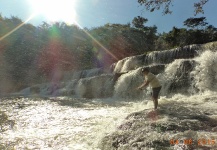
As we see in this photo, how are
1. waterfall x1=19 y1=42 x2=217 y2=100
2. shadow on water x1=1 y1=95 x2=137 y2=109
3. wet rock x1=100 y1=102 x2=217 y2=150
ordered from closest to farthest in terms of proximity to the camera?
1. wet rock x1=100 y1=102 x2=217 y2=150
2. shadow on water x1=1 y1=95 x2=137 y2=109
3. waterfall x1=19 y1=42 x2=217 y2=100

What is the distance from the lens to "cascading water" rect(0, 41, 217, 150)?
5781mm

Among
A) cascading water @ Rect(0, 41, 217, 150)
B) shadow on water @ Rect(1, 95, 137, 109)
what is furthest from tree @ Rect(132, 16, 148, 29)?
shadow on water @ Rect(1, 95, 137, 109)

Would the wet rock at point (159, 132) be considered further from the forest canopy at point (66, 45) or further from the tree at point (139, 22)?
the tree at point (139, 22)

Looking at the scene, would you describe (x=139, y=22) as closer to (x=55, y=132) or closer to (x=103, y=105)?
(x=103, y=105)

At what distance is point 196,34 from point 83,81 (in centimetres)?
2913

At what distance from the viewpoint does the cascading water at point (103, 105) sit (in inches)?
228

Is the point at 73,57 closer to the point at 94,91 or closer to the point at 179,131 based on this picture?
the point at 94,91

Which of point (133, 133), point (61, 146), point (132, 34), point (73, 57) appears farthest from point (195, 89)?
point (132, 34)

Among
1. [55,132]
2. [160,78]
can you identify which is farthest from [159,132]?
[160,78]

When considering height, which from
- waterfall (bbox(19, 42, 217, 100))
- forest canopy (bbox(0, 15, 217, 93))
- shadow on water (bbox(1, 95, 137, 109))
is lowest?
shadow on water (bbox(1, 95, 137, 109))

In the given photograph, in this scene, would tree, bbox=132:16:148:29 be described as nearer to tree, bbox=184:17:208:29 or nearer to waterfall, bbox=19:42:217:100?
tree, bbox=184:17:208:29

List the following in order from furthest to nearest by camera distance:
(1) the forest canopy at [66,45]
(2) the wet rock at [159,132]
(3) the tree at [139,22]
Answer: (3) the tree at [139,22]
(1) the forest canopy at [66,45]
(2) the wet rock at [159,132]

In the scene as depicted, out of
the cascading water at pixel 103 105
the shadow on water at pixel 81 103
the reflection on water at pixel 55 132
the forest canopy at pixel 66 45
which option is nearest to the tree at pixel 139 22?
the forest canopy at pixel 66 45

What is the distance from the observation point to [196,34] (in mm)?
41188
